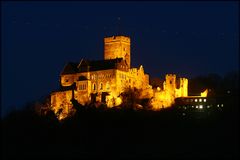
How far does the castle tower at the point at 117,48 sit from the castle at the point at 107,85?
212 centimetres

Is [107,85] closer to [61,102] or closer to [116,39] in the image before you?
[61,102]

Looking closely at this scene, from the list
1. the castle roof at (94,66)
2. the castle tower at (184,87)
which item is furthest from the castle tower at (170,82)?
the castle roof at (94,66)

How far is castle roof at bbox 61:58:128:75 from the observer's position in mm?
103562

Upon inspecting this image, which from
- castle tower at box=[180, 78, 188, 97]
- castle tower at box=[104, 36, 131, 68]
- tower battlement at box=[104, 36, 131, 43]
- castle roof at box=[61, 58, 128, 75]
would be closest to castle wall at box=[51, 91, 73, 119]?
castle roof at box=[61, 58, 128, 75]

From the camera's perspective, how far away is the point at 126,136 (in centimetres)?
9494

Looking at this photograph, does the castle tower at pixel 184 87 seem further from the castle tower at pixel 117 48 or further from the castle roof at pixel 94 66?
the castle tower at pixel 117 48

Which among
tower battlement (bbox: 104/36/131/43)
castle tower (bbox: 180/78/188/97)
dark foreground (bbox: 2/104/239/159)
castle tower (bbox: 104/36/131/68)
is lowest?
dark foreground (bbox: 2/104/239/159)

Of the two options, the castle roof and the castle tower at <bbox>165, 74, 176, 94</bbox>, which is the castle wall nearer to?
the castle roof

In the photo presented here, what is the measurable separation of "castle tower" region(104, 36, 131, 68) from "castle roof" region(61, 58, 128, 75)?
336 centimetres

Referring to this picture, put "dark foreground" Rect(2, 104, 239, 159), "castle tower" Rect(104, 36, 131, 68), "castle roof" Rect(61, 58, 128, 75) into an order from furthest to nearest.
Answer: "castle tower" Rect(104, 36, 131, 68)
"castle roof" Rect(61, 58, 128, 75)
"dark foreground" Rect(2, 104, 239, 159)

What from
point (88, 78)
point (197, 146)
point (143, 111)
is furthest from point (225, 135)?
point (88, 78)

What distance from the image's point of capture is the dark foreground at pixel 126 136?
301 ft

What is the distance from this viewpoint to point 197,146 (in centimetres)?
9194

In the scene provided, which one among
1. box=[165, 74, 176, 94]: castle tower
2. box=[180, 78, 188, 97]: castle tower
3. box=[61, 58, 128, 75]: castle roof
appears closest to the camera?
box=[165, 74, 176, 94]: castle tower
